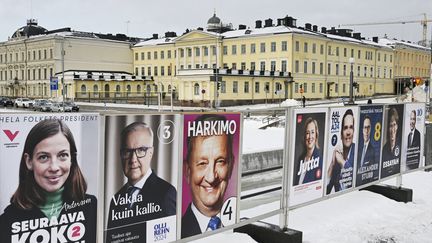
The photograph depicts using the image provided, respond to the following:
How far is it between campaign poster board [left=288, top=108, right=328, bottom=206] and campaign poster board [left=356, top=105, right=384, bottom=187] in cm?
136

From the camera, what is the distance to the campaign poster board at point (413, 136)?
417 inches

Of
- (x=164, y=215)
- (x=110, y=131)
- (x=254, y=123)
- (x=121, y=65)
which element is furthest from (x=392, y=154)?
(x=121, y=65)

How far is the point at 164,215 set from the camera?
5699 millimetres

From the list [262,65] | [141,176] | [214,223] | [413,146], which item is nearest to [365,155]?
[413,146]

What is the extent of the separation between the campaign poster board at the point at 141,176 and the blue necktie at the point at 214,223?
0.66 metres

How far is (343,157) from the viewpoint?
8.59m

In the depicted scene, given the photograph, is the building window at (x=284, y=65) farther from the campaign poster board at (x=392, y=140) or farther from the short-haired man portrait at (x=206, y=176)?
the short-haired man portrait at (x=206, y=176)

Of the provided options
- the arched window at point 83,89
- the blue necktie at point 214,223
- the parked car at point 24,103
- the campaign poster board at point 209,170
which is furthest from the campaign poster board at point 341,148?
the arched window at point 83,89

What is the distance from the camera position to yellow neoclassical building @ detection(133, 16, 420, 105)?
73656 millimetres

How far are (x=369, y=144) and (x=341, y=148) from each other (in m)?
1.12

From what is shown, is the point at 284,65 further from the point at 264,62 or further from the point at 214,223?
the point at 214,223

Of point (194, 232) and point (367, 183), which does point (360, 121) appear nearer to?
point (367, 183)

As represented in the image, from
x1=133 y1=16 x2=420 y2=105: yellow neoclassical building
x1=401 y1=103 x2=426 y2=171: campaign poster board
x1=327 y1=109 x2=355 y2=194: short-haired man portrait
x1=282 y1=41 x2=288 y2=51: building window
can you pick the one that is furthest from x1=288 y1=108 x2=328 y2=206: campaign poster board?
x1=282 y1=41 x2=288 y2=51: building window

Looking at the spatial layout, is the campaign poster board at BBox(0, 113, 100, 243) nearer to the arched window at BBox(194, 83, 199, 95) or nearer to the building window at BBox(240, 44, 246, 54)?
the arched window at BBox(194, 83, 199, 95)
